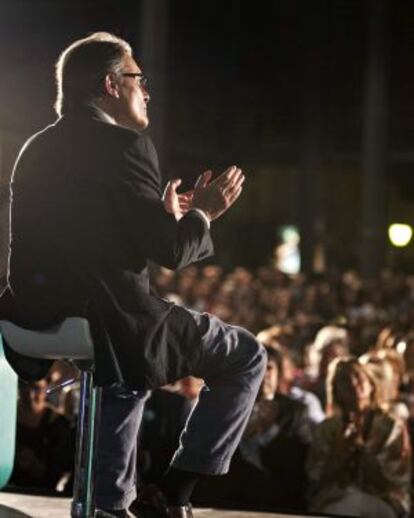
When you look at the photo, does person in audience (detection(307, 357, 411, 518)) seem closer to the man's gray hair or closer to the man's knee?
the man's knee

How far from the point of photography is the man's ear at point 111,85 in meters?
4.22

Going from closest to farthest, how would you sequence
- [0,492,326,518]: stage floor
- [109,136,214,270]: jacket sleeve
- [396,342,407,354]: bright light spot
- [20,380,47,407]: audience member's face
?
1. [109,136,214,270]: jacket sleeve
2. [0,492,326,518]: stage floor
3. [20,380,47,407]: audience member's face
4. [396,342,407,354]: bright light spot

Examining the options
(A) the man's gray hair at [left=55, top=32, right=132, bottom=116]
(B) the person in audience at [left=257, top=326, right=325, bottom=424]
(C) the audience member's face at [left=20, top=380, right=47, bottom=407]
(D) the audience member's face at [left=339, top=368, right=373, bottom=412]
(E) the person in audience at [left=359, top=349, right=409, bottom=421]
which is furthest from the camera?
(E) the person in audience at [left=359, top=349, right=409, bottom=421]

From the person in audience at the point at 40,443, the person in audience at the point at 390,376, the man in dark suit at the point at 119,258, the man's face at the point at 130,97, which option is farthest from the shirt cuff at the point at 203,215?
the person in audience at the point at 390,376

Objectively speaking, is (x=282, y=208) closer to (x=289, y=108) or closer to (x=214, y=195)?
(x=289, y=108)

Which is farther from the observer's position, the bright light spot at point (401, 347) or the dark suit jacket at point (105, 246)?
the bright light spot at point (401, 347)

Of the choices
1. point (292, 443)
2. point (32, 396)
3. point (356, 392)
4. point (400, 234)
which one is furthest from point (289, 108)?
point (356, 392)

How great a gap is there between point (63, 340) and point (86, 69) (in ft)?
2.74

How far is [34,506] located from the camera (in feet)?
16.4

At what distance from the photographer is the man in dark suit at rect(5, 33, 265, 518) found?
4.02 metres

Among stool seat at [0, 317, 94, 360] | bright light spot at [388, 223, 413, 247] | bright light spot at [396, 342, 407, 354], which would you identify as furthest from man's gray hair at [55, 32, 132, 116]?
bright light spot at [388, 223, 413, 247]

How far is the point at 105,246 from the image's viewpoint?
403cm

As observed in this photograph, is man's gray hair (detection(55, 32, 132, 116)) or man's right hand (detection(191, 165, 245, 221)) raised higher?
man's gray hair (detection(55, 32, 132, 116))

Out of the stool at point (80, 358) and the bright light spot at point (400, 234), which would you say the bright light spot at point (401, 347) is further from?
the bright light spot at point (400, 234)
